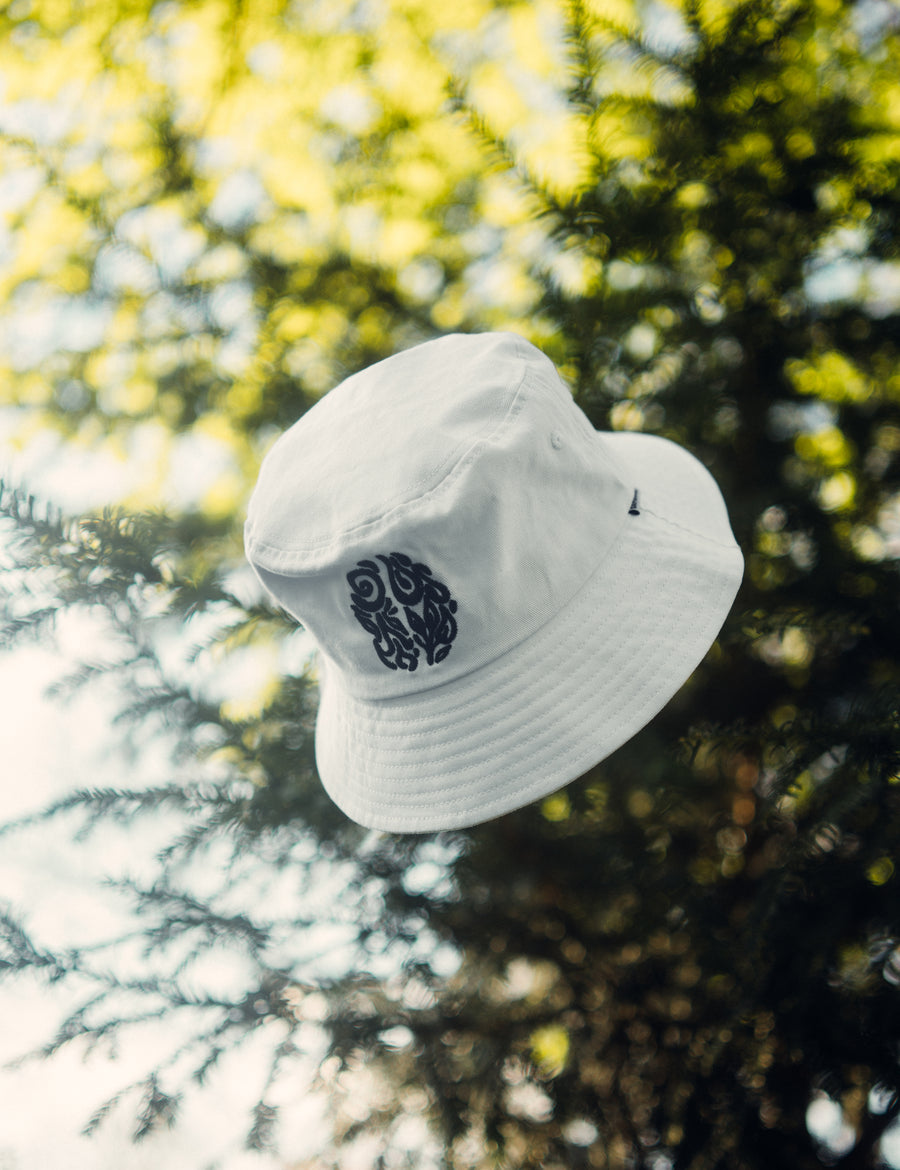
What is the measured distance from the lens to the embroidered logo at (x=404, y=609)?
27.4 inches

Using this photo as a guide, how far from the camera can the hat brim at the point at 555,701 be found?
2.36 ft

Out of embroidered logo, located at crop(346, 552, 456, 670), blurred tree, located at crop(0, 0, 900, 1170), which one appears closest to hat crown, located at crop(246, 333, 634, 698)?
embroidered logo, located at crop(346, 552, 456, 670)

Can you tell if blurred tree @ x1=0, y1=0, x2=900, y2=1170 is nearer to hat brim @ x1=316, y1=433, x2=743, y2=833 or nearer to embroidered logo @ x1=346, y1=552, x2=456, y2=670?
hat brim @ x1=316, y1=433, x2=743, y2=833

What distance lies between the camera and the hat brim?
2.36ft

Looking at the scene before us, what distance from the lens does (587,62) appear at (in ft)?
2.96

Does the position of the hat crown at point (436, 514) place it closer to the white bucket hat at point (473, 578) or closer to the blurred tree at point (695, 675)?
the white bucket hat at point (473, 578)

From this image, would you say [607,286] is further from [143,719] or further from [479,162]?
[143,719]

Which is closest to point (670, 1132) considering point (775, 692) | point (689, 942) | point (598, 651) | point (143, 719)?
point (689, 942)

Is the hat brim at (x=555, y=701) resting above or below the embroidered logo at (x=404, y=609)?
below

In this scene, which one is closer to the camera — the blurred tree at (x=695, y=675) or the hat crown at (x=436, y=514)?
the hat crown at (x=436, y=514)

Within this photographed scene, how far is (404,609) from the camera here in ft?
2.35

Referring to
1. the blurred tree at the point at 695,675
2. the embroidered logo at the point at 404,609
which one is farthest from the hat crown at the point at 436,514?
the blurred tree at the point at 695,675

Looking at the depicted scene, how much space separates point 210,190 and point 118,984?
137 cm

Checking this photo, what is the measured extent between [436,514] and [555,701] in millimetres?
244
